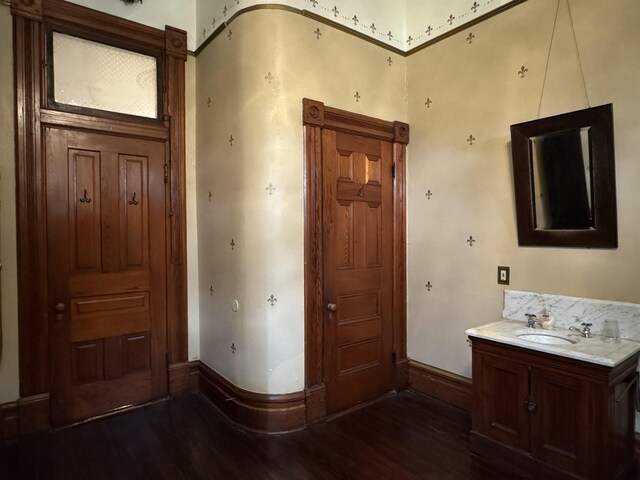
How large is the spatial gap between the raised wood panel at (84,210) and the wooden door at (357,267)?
1563 millimetres

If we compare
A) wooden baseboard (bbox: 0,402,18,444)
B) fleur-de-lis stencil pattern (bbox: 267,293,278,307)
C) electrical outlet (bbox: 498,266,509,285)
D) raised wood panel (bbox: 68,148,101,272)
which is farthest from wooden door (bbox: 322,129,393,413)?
wooden baseboard (bbox: 0,402,18,444)

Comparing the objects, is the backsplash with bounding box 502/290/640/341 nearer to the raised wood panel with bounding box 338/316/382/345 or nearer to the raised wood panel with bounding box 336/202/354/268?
the raised wood panel with bounding box 338/316/382/345

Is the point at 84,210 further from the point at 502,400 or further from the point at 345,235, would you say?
the point at 502,400

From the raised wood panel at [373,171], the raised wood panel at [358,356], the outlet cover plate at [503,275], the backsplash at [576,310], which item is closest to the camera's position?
the backsplash at [576,310]

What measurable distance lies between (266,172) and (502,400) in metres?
1.86

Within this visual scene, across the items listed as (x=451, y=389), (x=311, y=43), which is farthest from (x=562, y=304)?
(x=311, y=43)

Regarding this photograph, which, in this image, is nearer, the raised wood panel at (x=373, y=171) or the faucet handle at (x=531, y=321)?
the faucet handle at (x=531, y=321)

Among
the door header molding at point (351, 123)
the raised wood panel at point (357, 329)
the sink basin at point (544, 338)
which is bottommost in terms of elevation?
the raised wood panel at point (357, 329)

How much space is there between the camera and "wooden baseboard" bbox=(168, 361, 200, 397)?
9.30 ft

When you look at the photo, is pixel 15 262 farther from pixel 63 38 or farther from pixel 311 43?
pixel 311 43

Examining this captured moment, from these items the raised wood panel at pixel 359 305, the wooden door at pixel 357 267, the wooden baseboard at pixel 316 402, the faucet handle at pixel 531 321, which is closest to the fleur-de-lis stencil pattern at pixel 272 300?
the wooden door at pixel 357 267

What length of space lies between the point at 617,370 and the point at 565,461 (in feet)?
1.64

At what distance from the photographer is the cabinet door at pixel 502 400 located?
6.24 feet

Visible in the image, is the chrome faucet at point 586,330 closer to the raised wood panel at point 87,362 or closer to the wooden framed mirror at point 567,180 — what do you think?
the wooden framed mirror at point 567,180
